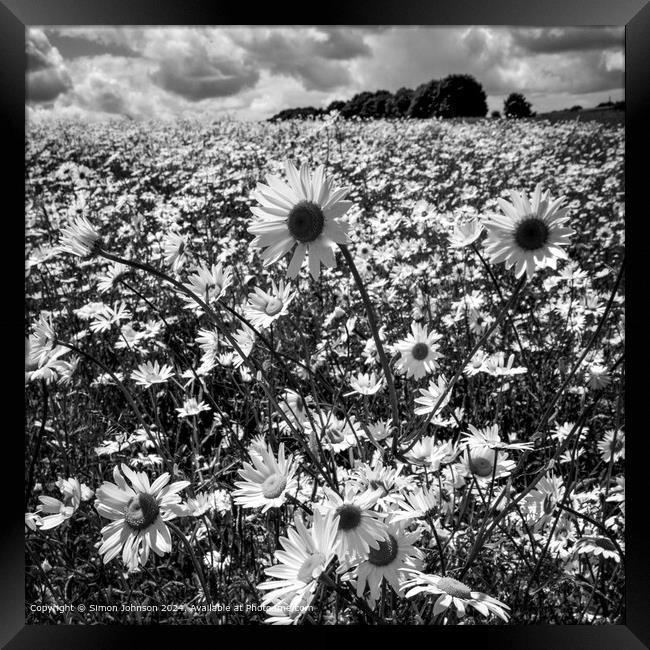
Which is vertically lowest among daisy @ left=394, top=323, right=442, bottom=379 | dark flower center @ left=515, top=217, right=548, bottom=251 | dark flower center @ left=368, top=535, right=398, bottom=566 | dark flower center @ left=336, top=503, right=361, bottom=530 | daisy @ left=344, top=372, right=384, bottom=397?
dark flower center @ left=368, top=535, right=398, bottom=566

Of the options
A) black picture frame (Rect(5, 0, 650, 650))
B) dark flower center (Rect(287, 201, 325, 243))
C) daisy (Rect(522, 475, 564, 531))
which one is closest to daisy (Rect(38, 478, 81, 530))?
black picture frame (Rect(5, 0, 650, 650))

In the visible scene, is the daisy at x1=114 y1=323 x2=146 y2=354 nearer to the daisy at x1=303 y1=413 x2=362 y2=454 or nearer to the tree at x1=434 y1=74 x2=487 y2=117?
the daisy at x1=303 y1=413 x2=362 y2=454

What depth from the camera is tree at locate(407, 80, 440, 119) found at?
1.27 metres

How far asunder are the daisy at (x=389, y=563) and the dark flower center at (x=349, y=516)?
0.16 feet

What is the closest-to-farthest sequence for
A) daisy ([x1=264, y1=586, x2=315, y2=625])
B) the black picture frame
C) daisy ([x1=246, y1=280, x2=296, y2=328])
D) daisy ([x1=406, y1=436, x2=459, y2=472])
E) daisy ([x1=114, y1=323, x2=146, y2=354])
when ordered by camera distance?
daisy ([x1=264, y1=586, x2=315, y2=625]) → daisy ([x1=406, y1=436, x2=459, y2=472]) → the black picture frame → daisy ([x1=246, y1=280, x2=296, y2=328]) → daisy ([x1=114, y1=323, x2=146, y2=354])

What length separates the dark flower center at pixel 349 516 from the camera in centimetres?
61

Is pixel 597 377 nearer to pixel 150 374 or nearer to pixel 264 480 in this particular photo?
pixel 264 480

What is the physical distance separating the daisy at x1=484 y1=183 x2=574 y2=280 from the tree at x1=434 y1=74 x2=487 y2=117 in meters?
0.61

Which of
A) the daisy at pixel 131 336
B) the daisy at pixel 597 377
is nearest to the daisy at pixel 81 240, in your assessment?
the daisy at pixel 131 336

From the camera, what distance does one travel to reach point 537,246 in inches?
28.2

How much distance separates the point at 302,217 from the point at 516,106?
3.02 feet

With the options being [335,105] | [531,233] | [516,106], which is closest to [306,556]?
[531,233]
